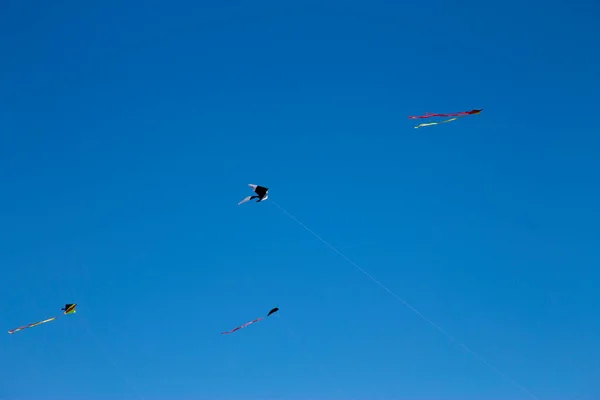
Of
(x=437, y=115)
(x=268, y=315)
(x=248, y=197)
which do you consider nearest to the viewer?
(x=437, y=115)

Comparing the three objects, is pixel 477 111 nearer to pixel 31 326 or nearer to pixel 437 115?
pixel 437 115

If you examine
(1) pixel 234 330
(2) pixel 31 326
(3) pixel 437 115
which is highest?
(3) pixel 437 115

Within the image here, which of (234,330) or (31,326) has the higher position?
(31,326)

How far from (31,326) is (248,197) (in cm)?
2074

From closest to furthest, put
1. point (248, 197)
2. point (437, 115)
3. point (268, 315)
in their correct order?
1. point (437, 115)
2. point (248, 197)
3. point (268, 315)

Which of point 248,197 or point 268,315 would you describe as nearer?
point 248,197

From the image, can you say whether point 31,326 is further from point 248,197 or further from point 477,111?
point 477,111

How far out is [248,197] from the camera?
4709cm

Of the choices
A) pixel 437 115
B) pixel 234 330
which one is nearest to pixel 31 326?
pixel 234 330

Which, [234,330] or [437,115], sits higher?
[437,115]

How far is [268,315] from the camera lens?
50125 millimetres

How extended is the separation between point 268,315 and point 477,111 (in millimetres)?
23645

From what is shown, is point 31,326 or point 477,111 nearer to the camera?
point 477,111

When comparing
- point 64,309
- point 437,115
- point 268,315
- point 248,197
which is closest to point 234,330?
point 268,315
